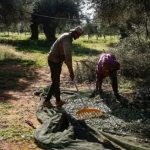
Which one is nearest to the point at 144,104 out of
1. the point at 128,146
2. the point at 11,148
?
the point at 128,146

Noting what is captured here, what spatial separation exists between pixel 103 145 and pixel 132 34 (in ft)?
21.4

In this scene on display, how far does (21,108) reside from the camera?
4.74m

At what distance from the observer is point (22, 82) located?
24.7 ft

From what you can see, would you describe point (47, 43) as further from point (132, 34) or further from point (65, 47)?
point (65, 47)

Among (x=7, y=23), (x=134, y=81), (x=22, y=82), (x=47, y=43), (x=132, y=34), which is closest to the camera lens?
(x=134, y=81)

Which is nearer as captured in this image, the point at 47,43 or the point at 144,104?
the point at 144,104

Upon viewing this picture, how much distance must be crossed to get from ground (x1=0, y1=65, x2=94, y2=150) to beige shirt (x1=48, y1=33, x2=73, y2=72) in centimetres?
129

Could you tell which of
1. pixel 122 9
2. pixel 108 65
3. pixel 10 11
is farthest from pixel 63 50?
pixel 10 11

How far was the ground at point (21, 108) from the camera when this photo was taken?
3.06 meters

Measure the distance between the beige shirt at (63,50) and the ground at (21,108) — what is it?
50.6 inches

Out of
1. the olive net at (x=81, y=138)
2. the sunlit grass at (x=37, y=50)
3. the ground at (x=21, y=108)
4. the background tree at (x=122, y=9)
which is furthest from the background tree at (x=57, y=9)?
the olive net at (x=81, y=138)

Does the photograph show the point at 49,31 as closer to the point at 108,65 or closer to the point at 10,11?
the point at 10,11

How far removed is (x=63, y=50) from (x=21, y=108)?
1.75 meters

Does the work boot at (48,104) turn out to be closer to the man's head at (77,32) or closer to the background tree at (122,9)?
the man's head at (77,32)
